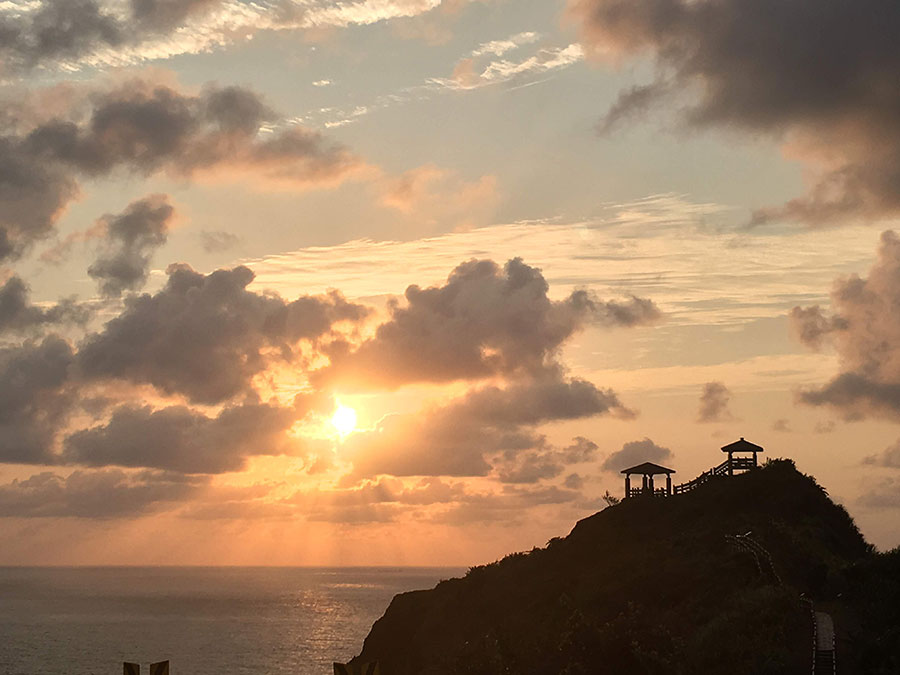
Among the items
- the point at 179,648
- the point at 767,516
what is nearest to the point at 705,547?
the point at 767,516

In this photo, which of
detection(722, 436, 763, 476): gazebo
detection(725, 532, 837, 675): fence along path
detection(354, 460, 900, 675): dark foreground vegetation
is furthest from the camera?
detection(722, 436, 763, 476): gazebo

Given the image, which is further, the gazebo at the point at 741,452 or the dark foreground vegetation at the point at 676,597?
the gazebo at the point at 741,452

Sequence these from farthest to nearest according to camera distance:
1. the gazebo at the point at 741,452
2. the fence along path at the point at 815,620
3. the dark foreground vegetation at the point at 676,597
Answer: the gazebo at the point at 741,452
the dark foreground vegetation at the point at 676,597
the fence along path at the point at 815,620

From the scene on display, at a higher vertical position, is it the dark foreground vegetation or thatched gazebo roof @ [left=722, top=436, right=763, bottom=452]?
thatched gazebo roof @ [left=722, top=436, right=763, bottom=452]

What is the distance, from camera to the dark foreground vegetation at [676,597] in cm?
4191

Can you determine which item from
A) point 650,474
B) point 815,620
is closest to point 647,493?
point 650,474

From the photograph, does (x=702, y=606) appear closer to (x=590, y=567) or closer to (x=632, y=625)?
(x=632, y=625)

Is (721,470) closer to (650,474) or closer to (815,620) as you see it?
(650,474)

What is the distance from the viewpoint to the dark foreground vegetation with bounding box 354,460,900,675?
137 ft

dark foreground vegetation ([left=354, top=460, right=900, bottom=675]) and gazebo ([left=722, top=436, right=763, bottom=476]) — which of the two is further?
gazebo ([left=722, top=436, right=763, bottom=476])

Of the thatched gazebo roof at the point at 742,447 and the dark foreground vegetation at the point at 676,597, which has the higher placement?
the thatched gazebo roof at the point at 742,447

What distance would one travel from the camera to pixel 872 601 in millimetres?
47188

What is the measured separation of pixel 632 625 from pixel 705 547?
20274 mm

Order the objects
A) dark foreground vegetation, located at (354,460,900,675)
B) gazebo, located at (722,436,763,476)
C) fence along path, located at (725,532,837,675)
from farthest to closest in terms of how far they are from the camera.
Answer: gazebo, located at (722,436,763,476)
dark foreground vegetation, located at (354,460,900,675)
fence along path, located at (725,532,837,675)
